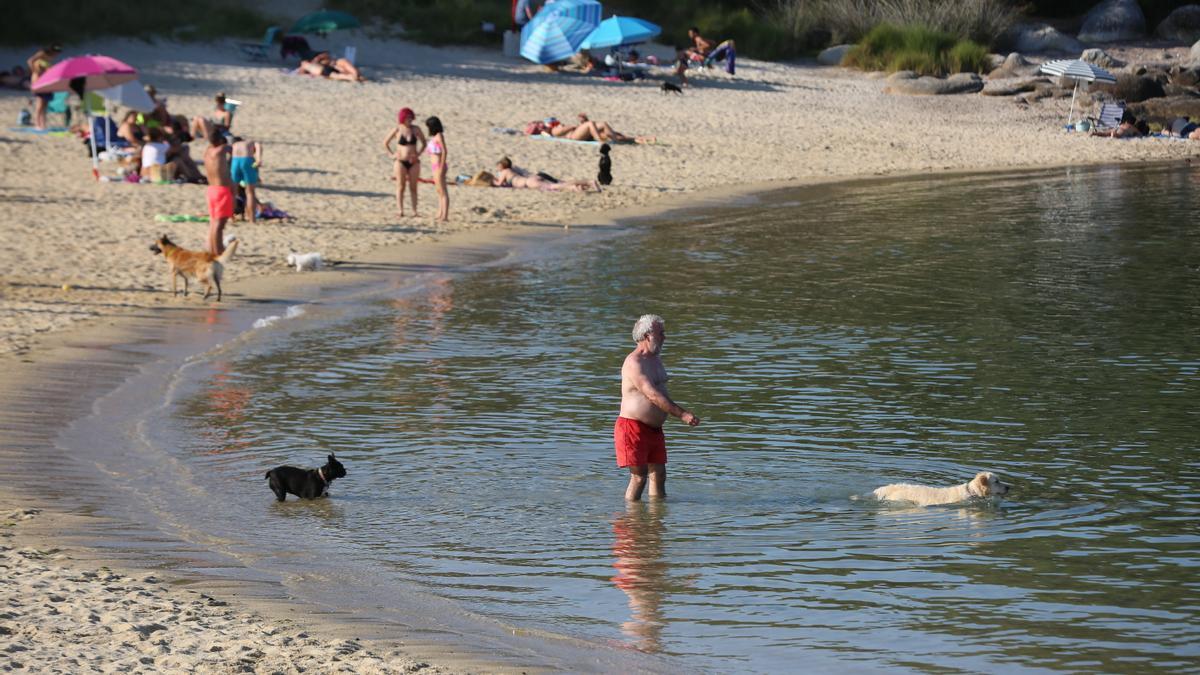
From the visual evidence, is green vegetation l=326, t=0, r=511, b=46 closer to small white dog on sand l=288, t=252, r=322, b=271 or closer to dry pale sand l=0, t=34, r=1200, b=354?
dry pale sand l=0, t=34, r=1200, b=354

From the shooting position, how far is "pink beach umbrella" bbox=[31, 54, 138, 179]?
22.7 meters

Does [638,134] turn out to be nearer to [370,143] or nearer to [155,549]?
[370,143]

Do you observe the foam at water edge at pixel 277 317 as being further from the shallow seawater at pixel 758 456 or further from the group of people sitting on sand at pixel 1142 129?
the group of people sitting on sand at pixel 1142 129

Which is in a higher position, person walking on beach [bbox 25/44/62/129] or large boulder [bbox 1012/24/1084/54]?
large boulder [bbox 1012/24/1084/54]

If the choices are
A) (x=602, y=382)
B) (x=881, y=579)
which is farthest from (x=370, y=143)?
(x=881, y=579)

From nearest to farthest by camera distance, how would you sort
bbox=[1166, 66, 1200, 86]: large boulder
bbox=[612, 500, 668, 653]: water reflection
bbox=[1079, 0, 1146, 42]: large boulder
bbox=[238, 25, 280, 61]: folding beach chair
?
bbox=[612, 500, 668, 653]: water reflection, bbox=[238, 25, 280, 61]: folding beach chair, bbox=[1166, 66, 1200, 86]: large boulder, bbox=[1079, 0, 1146, 42]: large boulder

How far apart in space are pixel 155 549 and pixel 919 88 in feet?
114

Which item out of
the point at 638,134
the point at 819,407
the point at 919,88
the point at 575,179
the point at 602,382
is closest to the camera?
the point at 819,407

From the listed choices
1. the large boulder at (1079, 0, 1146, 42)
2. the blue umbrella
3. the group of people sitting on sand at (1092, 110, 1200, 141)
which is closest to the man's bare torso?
the blue umbrella

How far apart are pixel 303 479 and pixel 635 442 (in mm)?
2203

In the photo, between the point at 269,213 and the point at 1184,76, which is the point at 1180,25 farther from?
the point at 269,213

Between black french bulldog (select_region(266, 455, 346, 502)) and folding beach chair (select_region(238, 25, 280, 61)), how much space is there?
28.0 metres

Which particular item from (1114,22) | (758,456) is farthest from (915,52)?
(758,456)

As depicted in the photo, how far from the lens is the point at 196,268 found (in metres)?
16.9
